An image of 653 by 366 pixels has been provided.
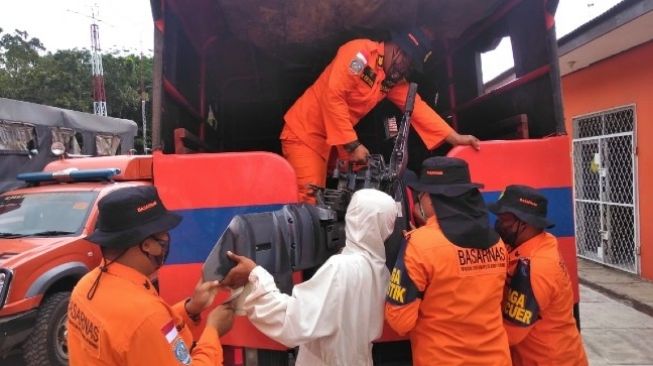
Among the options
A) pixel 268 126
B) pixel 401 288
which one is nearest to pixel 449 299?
pixel 401 288

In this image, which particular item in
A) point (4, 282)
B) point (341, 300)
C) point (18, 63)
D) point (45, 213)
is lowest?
point (4, 282)

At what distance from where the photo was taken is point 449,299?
7.09 ft

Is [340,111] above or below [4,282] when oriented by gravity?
above

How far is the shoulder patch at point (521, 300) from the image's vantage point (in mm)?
2352

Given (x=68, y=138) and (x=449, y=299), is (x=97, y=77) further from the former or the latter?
(x=449, y=299)

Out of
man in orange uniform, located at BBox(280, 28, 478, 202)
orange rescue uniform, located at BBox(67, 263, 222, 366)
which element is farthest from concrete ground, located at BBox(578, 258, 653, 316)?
orange rescue uniform, located at BBox(67, 263, 222, 366)

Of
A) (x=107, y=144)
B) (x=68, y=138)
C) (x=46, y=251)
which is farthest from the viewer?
(x=107, y=144)

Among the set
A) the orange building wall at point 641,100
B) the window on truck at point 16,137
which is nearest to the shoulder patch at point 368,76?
the orange building wall at point 641,100

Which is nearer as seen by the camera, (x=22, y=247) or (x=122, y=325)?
(x=122, y=325)

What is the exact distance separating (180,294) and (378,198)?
113cm

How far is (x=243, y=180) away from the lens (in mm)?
2625

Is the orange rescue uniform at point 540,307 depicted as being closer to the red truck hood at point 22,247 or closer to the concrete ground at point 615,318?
the concrete ground at point 615,318

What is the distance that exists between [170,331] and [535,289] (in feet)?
5.18

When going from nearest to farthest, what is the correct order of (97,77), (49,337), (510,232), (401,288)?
1. (401,288)
2. (510,232)
3. (49,337)
4. (97,77)
